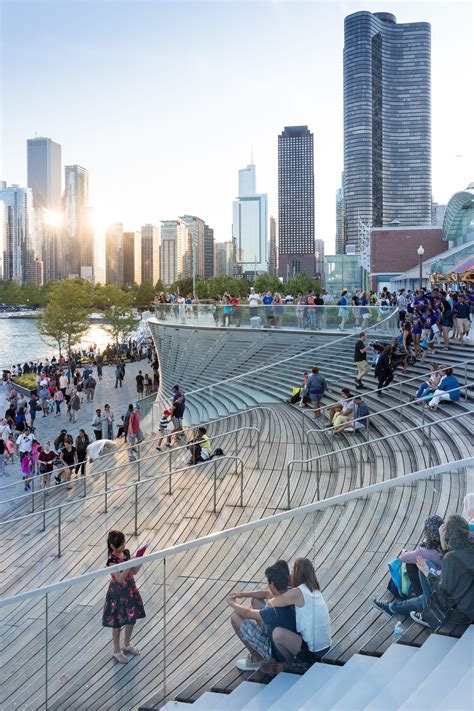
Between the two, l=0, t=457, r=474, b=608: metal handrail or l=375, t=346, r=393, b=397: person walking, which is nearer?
l=0, t=457, r=474, b=608: metal handrail

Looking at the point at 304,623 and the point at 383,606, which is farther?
the point at 383,606

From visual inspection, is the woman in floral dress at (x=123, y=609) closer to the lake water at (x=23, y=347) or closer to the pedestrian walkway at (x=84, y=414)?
the pedestrian walkway at (x=84, y=414)

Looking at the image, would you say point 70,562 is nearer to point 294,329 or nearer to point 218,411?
point 218,411

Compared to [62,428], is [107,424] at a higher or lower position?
higher

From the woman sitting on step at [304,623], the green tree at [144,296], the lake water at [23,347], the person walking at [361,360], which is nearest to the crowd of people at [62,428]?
the person walking at [361,360]

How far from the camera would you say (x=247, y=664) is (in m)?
5.26

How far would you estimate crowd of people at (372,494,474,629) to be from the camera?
192 inches

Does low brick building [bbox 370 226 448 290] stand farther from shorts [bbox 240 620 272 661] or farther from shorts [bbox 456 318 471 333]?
shorts [bbox 240 620 272 661]

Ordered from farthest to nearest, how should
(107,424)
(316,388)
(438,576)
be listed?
(107,424), (316,388), (438,576)

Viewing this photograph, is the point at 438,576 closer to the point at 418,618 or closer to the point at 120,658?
the point at 418,618

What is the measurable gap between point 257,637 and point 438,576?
146cm

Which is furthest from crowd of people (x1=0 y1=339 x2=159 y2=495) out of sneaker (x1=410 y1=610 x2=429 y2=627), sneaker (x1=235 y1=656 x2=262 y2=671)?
sneaker (x1=410 y1=610 x2=429 y2=627)

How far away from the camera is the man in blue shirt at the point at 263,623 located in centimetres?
497

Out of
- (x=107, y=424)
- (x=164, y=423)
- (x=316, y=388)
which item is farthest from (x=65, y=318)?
(x=316, y=388)
